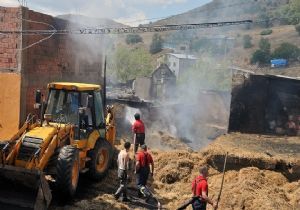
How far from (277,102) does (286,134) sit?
139 cm

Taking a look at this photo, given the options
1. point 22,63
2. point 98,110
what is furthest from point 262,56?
point 98,110

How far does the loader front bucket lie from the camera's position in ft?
28.5

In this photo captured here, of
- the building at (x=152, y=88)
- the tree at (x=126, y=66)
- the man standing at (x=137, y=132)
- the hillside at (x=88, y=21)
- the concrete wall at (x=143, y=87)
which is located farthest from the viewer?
the tree at (x=126, y=66)

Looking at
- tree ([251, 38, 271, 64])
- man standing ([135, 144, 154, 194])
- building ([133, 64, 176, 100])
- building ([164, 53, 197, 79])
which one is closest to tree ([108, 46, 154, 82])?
building ([164, 53, 197, 79])

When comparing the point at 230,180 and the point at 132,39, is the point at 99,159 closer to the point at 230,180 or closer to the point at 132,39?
the point at 230,180

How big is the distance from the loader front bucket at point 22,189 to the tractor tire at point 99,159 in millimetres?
2689

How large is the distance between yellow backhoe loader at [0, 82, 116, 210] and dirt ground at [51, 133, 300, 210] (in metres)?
0.72

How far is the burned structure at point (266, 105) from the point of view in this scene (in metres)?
17.3

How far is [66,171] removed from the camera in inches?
380

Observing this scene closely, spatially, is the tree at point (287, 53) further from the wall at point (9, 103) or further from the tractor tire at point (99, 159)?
the tractor tire at point (99, 159)

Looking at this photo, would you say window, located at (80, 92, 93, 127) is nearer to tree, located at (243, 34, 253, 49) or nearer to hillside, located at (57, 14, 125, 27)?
hillside, located at (57, 14, 125, 27)

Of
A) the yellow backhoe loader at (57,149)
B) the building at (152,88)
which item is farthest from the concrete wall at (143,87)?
the yellow backhoe loader at (57,149)

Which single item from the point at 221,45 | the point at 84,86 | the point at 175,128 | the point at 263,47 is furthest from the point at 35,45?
the point at 221,45

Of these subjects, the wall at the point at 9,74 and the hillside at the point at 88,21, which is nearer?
the wall at the point at 9,74
